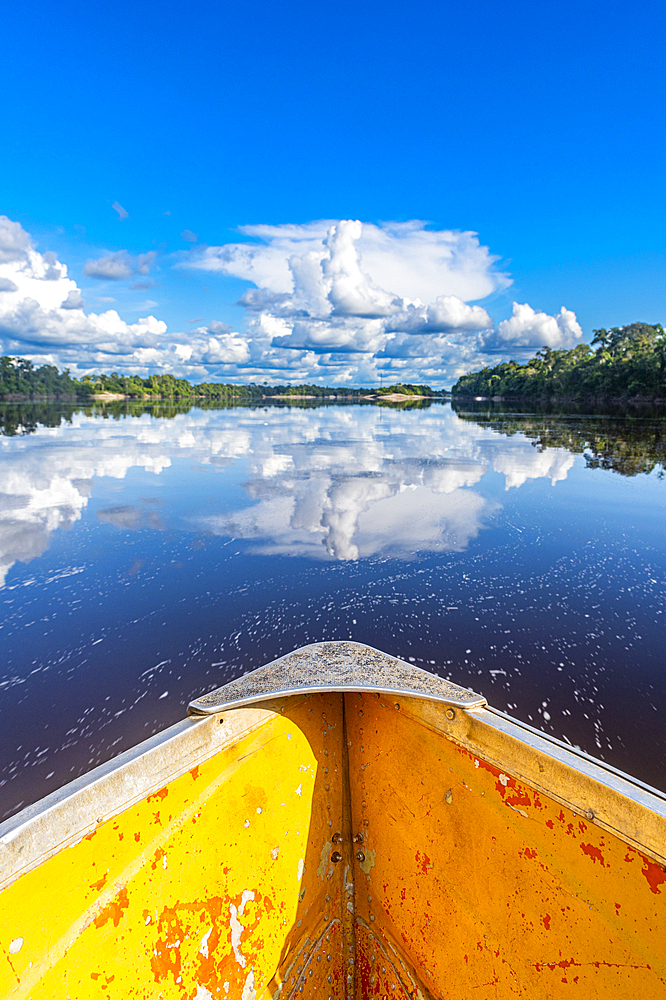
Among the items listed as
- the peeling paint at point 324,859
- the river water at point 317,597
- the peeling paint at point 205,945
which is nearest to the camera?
the peeling paint at point 205,945

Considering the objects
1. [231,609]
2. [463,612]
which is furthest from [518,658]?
[231,609]

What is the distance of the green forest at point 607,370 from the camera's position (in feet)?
188

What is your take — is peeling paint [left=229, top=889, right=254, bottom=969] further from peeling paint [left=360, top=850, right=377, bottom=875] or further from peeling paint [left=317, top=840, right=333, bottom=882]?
peeling paint [left=360, top=850, right=377, bottom=875]

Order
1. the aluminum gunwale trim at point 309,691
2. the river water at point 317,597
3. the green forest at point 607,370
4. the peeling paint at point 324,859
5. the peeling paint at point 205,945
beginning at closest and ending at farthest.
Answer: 1. the peeling paint at point 205,945
2. the aluminum gunwale trim at point 309,691
3. the peeling paint at point 324,859
4. the river water at point 317,597
5. the green forest at point 607,370

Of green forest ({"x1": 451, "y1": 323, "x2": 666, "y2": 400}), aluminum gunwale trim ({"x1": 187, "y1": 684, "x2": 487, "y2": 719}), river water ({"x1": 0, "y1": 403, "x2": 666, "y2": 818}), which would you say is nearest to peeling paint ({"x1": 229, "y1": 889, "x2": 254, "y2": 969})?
aluminum gunwale trim ({"x1": 187, "y1": 684, "x2": 487, "y2": 719})

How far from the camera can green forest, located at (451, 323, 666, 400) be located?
2255 inches

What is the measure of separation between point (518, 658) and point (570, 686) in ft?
1.66

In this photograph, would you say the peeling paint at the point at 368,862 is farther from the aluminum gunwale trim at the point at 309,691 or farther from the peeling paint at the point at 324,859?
the aluminum gunwale trim at the point at 309,691

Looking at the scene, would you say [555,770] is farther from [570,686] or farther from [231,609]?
[231,609]

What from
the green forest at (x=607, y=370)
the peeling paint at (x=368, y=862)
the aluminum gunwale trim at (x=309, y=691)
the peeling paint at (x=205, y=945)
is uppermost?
the green forest at (x=607, y=370)

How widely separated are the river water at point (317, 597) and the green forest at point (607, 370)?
56223mm

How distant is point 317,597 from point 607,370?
7159 cm

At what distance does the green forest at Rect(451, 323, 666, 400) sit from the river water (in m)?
56.2

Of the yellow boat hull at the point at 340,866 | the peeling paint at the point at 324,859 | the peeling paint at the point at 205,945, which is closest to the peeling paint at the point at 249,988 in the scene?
the yellow boat hull at the point at 340,866
